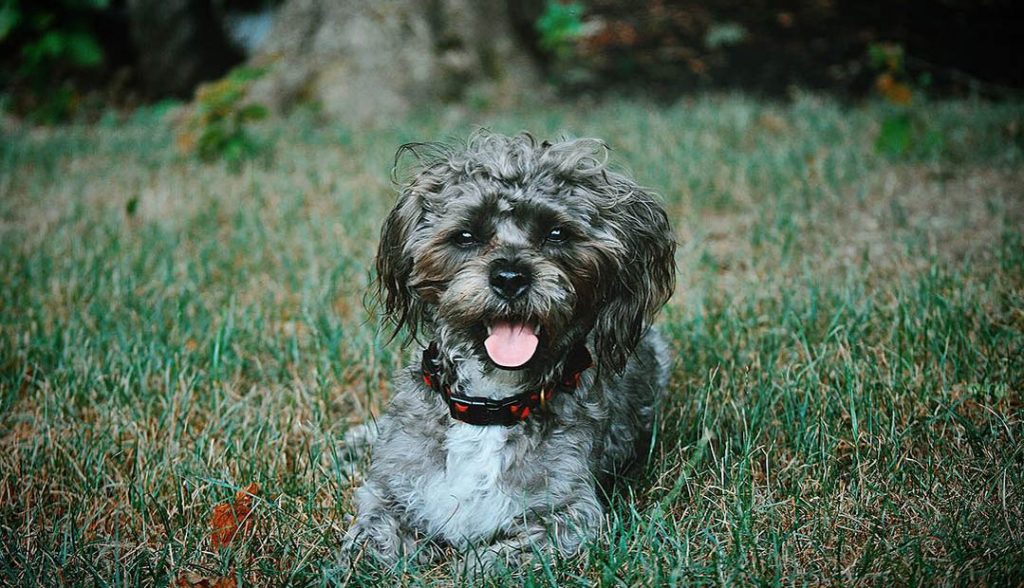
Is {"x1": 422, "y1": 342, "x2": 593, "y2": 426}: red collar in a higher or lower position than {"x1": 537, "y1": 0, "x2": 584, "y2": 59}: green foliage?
lower

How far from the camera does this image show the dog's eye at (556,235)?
2990 mm

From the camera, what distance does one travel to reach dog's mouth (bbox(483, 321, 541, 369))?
2.86 meters

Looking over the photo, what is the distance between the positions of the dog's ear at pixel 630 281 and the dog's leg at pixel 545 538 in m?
0.55

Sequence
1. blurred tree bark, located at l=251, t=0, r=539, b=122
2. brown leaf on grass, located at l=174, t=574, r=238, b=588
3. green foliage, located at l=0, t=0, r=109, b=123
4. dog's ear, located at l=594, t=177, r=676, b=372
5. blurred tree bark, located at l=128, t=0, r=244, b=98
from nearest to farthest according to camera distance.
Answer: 1. brown leaf on grass, located at l=174, t=574, r=238, b=588
2. dog's ear, located at l=594, t=177, r=676, b=372
3. blurred tree bark, located at l=251, t=0, r=539, b=122
4. green foliage, located at l=0, t=0, r=109, b=123
5. blurred tree bark, located at l=128, t=0, r=244, b=98

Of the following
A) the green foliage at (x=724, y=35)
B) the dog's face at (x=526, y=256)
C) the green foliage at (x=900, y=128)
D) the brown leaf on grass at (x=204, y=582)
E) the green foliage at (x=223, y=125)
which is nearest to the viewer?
the brown leaf on grass at (x=204, y=582)

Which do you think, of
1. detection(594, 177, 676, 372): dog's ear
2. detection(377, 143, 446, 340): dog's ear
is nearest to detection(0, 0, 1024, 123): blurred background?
detection(377, 143, 446, 340): dog's ear

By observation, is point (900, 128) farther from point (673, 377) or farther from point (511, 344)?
point (511, 344)

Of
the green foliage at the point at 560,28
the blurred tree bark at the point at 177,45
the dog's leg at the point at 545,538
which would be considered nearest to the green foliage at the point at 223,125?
the green foliage at the point at 560,28

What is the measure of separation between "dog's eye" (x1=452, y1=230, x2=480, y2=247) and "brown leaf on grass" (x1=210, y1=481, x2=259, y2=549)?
120 cm

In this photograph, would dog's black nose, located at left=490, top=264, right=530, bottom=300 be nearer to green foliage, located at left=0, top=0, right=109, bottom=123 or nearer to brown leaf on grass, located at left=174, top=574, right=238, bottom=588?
brown leaf on grass, located at left=174, top=574, right=238, bottom=588

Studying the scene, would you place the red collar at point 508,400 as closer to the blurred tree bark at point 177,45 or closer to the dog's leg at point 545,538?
the dog's leg at point 545,538

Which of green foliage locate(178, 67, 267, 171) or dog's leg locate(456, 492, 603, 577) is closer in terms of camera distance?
dog's leg locate(456, 492, 603, 577)

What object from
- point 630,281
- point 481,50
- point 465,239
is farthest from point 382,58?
point 630,281

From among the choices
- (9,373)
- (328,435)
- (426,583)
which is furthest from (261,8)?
(426,583)
